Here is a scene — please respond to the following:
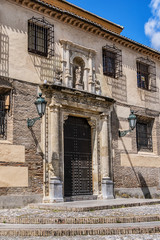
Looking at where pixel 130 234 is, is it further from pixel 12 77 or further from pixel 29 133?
pixel 12 77

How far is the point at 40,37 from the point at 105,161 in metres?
5.29

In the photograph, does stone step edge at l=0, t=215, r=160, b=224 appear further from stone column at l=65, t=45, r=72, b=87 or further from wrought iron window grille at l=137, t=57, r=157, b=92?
wrought iron window grille at l=137, t=57, r=157, b=92

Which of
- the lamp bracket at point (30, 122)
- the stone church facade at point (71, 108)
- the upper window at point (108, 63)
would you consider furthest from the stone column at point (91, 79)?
the lamp bracket at point (30, 122)

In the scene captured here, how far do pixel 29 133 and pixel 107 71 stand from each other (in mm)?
5066

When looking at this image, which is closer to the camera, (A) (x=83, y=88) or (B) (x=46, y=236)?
(B) (x=46, y=236)

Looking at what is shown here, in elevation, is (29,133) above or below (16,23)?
below

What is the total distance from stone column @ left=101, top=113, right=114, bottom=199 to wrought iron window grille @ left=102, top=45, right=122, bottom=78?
7.20ft

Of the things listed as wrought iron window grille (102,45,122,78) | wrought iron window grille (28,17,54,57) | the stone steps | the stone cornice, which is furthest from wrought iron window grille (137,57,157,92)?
the stone steps

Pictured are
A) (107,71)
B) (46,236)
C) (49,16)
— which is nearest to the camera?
(46,236)

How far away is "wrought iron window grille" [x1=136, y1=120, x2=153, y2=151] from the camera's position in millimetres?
15742

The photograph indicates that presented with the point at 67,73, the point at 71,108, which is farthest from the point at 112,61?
the point at 71,108

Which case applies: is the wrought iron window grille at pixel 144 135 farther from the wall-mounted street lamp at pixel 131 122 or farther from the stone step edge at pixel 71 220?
the stone step edge at pixel 71 220

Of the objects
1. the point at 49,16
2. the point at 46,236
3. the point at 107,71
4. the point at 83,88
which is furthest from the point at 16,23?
the point at 46,236

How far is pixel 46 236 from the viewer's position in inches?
246
